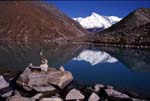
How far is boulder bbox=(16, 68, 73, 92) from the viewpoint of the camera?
33.8m

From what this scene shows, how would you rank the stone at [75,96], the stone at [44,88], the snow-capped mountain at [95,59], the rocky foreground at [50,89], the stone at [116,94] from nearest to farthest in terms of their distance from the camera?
the stone at [75,96] → the rocky foreground at [50,89] → the stone at [116,94] → the stone at [44,88] → the snow-capped mountain at [95,59]

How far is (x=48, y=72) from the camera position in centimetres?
3622

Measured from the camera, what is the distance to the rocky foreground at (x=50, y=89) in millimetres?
30703

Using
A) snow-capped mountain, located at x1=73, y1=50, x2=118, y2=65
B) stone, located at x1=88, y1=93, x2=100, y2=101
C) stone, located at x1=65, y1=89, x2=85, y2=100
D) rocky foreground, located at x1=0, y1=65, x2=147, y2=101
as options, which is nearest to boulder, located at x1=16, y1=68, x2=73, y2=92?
rocky foreground, located at x1=0, y1=65, x2=147, y2=101

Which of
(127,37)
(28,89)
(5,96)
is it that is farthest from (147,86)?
(127,37)

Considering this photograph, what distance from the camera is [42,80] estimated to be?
1357 inches

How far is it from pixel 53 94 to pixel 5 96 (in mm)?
5110

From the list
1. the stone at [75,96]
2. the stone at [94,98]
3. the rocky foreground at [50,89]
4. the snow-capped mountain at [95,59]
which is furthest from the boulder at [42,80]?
the snow-capped mountain at [95,59]

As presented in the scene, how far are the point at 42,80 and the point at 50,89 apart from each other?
1653 millimetres

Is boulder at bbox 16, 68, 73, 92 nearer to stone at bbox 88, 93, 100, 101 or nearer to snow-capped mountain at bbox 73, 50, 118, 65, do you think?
stone at bbox 88, 93, 100, 101

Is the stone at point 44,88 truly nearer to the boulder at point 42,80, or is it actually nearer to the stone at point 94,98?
the boulder at point 42,80

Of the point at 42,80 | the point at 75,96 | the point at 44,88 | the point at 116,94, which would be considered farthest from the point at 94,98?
the point at 42,80

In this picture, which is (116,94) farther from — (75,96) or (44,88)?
(44,88)

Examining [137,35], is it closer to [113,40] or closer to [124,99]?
[113,40]
